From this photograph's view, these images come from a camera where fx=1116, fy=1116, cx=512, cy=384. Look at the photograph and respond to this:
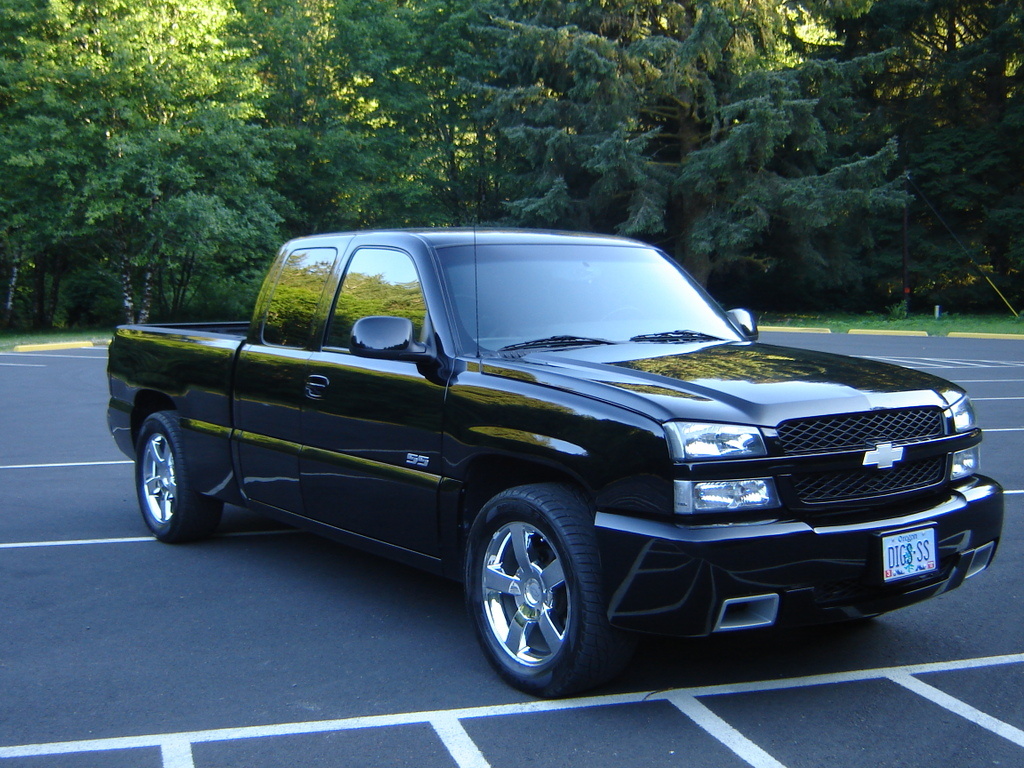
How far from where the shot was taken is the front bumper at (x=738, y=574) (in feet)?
12.2

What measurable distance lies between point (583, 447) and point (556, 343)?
0.98 m

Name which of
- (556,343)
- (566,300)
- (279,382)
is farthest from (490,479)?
(279,382)

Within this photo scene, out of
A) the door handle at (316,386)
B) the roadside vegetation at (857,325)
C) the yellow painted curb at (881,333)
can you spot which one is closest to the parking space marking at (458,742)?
the door handle at (316,386)

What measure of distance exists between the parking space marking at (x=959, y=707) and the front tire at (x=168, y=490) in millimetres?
4088

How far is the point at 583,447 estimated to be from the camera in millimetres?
4008

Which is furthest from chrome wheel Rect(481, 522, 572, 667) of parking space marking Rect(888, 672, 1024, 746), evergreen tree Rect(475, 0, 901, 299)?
evergreen tree Rect(475, 0, 901, 299)

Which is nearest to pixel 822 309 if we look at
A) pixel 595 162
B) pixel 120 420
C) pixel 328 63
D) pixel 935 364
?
pixel 595 162

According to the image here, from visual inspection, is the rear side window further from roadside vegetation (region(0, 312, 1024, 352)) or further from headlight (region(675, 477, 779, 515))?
roadside vegetation (region(0, 312, 1024, 352))

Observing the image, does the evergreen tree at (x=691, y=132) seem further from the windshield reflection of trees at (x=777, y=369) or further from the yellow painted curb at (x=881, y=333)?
the windshield reflection of trees at (x=777, y=369)

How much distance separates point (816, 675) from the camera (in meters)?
4.47

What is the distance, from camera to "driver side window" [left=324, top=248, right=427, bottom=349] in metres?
5.10

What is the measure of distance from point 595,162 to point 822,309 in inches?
533

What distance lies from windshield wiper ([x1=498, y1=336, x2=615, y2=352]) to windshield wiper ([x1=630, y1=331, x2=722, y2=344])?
21cm

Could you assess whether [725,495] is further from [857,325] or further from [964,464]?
[857,325]
